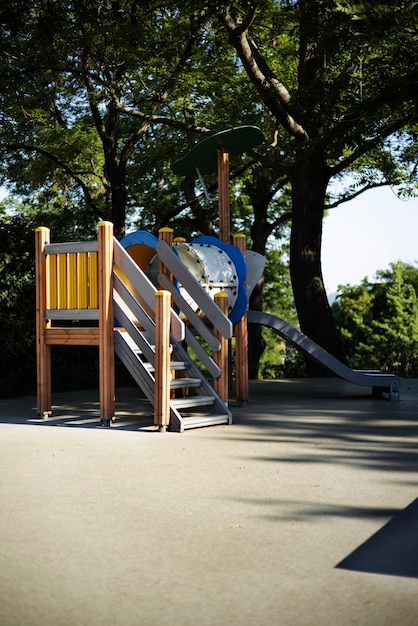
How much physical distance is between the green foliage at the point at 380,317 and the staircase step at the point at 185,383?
1849cm

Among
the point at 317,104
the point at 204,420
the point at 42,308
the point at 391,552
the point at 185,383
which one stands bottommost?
the point at 391,552

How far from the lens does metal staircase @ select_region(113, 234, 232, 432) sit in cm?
951

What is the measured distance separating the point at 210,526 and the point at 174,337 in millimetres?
4738

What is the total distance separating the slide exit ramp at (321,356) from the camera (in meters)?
11.9

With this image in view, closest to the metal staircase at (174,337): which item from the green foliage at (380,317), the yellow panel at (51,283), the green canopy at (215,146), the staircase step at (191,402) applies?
the staircase step at (191,402)

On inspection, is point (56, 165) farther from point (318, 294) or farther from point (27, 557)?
point (27, 557)

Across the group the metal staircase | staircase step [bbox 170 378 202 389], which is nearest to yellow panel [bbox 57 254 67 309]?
the metal staircase

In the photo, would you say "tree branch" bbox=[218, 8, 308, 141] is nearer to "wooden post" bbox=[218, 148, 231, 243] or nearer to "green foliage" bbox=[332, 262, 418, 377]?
"wooden post" bbox=[218, 148, 231, 243]

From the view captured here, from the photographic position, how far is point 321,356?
1189 cm

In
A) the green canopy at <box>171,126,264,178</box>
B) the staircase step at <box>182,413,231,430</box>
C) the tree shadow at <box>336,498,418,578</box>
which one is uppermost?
the green canopy at <box>171,126,264,178</box>

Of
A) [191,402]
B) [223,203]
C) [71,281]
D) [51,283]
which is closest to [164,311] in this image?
[191,402]

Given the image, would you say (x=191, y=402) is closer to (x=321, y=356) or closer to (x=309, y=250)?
(x=321, y=356)

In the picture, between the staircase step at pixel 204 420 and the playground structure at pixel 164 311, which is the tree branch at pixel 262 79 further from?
the staircase step at pixel 204 420

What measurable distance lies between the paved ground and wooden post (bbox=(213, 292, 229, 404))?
1.09 metres
